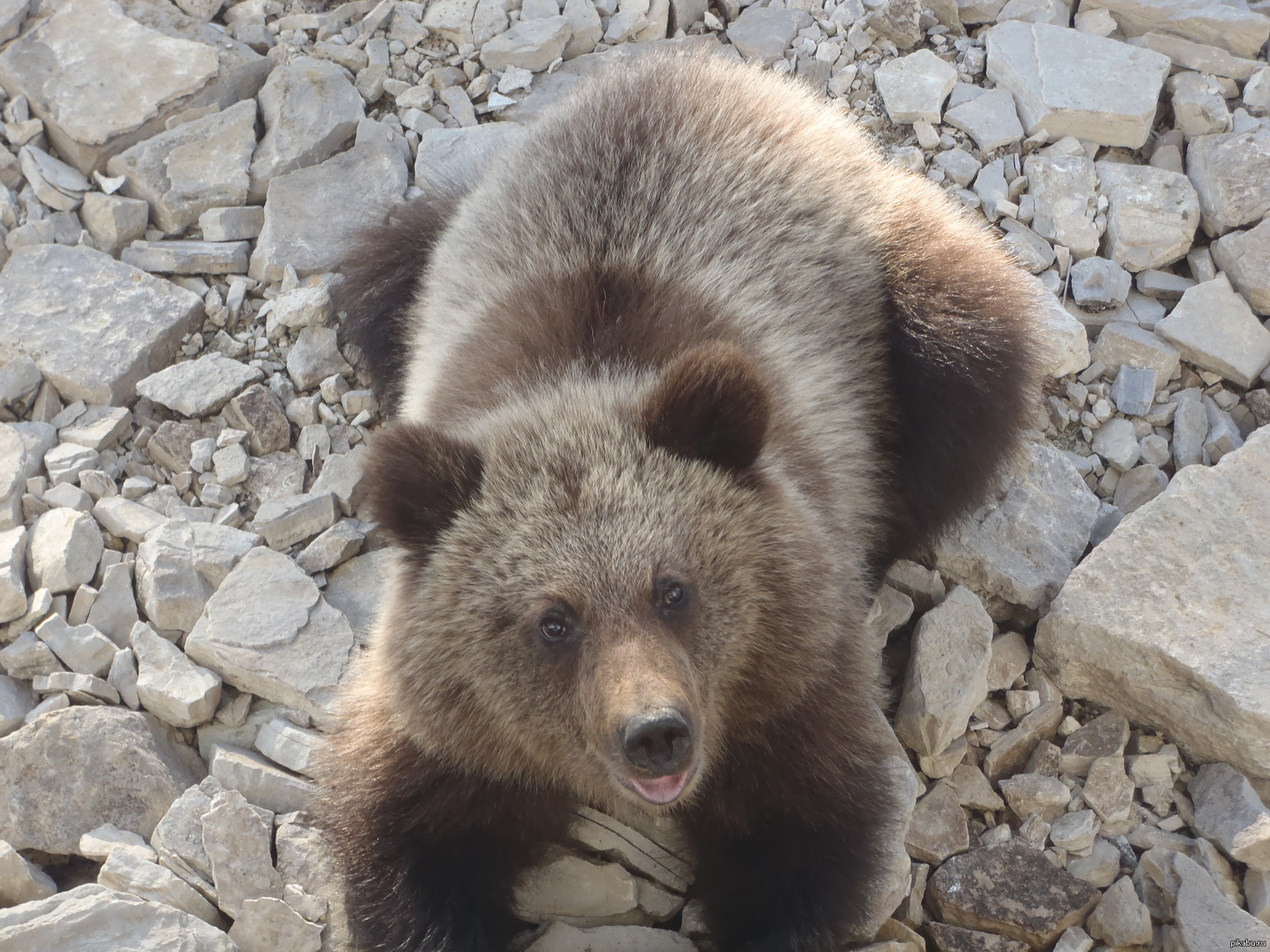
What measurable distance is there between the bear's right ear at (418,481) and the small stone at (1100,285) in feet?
11.8

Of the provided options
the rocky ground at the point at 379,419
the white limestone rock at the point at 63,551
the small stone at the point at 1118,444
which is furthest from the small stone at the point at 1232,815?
the white limestone rock at the point at 63,551

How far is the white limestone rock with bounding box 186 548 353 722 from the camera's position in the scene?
4914 millimetres

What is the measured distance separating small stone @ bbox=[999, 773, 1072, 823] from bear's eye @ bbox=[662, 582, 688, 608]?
1.78 metres

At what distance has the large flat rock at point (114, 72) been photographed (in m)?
6.81

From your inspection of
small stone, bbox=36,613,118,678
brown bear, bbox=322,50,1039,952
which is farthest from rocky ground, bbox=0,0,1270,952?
brown bear, bbox=322,50,1039,952

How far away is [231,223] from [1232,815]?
5.41 metres

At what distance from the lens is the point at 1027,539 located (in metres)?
5.50

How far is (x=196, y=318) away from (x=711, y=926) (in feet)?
12.8

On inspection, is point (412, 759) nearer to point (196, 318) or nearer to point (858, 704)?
point (858, 704)

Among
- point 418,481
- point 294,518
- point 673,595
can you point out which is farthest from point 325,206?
point 673,595

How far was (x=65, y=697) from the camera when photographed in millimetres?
4758

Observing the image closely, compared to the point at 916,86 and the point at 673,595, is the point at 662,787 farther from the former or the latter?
the point at 916,86

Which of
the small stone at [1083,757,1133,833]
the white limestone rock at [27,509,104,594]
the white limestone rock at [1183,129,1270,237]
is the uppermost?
the white limestone rock at [1183,129,1270,237]

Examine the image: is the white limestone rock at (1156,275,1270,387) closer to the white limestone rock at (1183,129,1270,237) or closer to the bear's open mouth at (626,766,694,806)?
the white limestone rock at (1183,129,1270,237)
